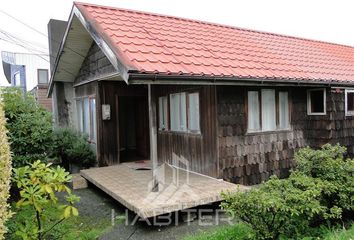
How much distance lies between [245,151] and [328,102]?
263cm

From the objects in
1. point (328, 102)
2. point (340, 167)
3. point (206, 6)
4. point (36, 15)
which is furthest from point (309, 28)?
point (340, 167)

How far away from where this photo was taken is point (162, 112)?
28.7 feet

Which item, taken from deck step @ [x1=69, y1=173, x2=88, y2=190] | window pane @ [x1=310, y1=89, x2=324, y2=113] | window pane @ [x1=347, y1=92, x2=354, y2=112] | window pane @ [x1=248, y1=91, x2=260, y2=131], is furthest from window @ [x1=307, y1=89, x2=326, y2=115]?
deck step @ [x1=69, y1=173, x2=88, y2=190]

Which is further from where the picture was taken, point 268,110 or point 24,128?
point 268,110

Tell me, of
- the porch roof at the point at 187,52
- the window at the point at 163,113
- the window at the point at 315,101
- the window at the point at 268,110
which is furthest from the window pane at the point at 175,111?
the window at the point at 315,101

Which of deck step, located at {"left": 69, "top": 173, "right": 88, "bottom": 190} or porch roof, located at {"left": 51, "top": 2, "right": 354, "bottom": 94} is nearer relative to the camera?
porch roof, located at {"left": 51, "top": 2, "right": 354, "bottom": 94}

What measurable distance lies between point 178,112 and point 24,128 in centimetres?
373

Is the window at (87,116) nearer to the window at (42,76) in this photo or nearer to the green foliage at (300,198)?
the green foliage at (300,198)

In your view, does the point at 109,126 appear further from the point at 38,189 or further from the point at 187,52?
the point at 38,189

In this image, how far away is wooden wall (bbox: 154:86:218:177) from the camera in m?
6.48

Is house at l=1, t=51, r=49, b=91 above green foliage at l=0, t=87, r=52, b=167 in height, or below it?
above

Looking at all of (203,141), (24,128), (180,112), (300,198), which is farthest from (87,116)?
(300,198)

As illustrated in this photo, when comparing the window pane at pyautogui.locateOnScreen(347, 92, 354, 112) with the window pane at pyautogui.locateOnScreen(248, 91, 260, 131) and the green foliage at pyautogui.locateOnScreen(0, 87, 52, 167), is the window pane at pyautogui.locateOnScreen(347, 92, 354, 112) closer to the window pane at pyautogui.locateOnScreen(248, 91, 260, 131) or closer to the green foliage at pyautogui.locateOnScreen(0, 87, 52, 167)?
the window pane at pyautogui.locateOnScreen(248, 91, 260, 131)

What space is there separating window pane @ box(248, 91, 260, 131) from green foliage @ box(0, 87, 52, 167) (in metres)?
4.84
